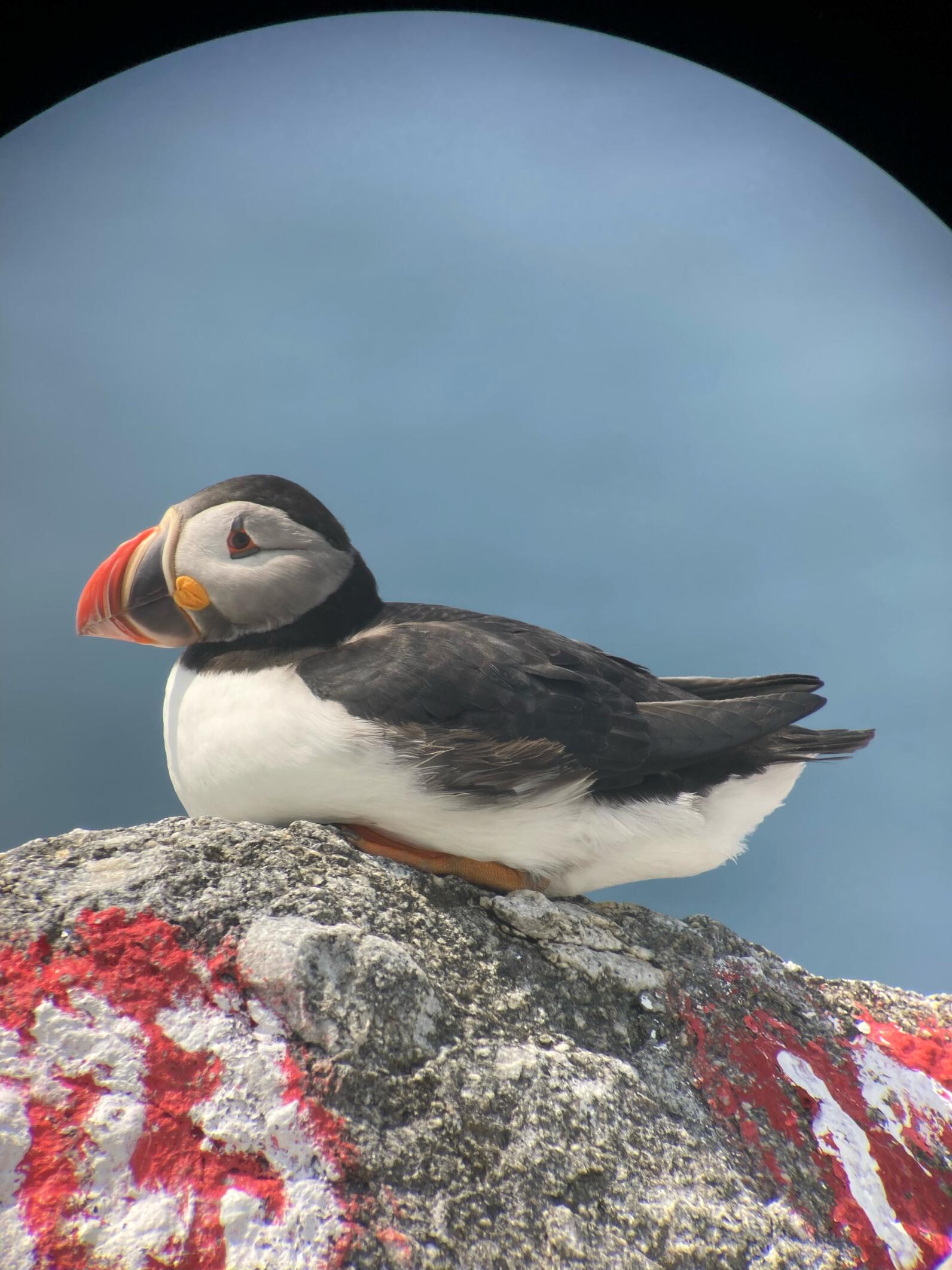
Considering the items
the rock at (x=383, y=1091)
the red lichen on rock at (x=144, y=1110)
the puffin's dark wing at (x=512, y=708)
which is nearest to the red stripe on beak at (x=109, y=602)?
the puffin's dark wing at (x=512, y=708)

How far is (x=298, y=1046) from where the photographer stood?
Result: 1954mm

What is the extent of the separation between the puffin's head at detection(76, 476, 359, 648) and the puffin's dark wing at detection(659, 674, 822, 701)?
136cm

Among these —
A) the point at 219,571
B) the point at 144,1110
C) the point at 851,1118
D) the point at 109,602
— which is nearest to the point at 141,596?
the point at 109,602

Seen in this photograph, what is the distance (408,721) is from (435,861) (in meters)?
0.42

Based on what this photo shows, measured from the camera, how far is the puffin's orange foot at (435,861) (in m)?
2.73

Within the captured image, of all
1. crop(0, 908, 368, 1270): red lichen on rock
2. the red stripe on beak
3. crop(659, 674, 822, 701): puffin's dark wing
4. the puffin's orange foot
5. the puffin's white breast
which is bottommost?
crop(0, 908, 368, 1270): red lichen on rock

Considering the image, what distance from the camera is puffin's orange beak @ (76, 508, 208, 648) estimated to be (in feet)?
9.62

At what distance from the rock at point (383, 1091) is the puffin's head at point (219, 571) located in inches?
27.5

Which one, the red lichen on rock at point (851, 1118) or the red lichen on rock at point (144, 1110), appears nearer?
the red lichen on rock at point (144, 1110)

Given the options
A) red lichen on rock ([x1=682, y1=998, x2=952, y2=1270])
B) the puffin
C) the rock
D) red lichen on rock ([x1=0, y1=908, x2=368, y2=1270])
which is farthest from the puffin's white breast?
red lichen on rock ([x1=0, y1=908, x2=368, y2=1270])

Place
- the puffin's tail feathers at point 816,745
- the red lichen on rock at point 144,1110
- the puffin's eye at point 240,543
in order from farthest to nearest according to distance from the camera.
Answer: the puffin's tail feathers at point 816,745 → the puffin's eye at point 240,543 → the red lichen on rock at point 144,1110

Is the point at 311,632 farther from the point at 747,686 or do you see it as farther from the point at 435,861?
the point at 747,686

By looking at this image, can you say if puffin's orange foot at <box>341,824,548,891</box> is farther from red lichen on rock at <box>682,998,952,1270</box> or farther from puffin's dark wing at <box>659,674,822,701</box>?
puffin's dark wing at <box>659,674,822,701</box>

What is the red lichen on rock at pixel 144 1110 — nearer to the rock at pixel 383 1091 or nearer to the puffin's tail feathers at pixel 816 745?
the rock at pixel 383 1091
